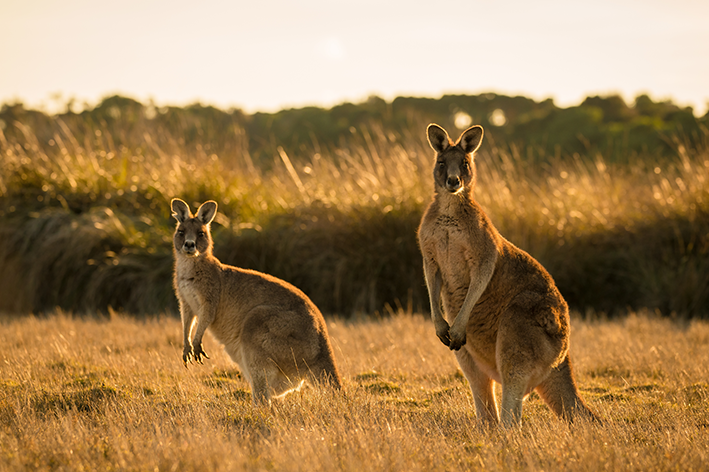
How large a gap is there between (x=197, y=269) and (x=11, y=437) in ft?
5.58

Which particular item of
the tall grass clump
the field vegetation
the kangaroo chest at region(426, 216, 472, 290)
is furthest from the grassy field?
the tall grass clump

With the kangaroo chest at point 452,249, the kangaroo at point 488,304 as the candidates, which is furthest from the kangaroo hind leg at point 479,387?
the kangaroo chest at point 452,249

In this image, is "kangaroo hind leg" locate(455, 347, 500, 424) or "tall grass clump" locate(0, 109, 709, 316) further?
"tall grass clump" locate(0, 109, 709, 316)

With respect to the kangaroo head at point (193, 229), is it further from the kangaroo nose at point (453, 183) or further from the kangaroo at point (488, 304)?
the kangaroo nose at point (453, 183)

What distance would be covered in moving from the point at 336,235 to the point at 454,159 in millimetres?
4398

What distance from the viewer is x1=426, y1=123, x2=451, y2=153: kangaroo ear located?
406cm

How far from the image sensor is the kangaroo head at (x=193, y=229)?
473 cm

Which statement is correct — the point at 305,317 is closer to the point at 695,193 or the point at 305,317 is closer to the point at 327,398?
the point at 327,398

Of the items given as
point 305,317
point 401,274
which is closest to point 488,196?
point 401,274

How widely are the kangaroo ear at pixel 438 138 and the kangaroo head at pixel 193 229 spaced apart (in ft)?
5.43

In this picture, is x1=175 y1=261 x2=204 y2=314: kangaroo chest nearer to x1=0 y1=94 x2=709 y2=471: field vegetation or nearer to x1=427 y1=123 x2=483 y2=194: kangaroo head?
x1=0 y1=94 x2=709 y2=471: field vegetation

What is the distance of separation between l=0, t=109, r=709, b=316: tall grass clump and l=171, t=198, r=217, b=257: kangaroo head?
3.26 metres

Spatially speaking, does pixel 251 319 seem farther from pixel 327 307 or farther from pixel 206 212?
pixel 327 307

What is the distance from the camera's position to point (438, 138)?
13.5 ft
